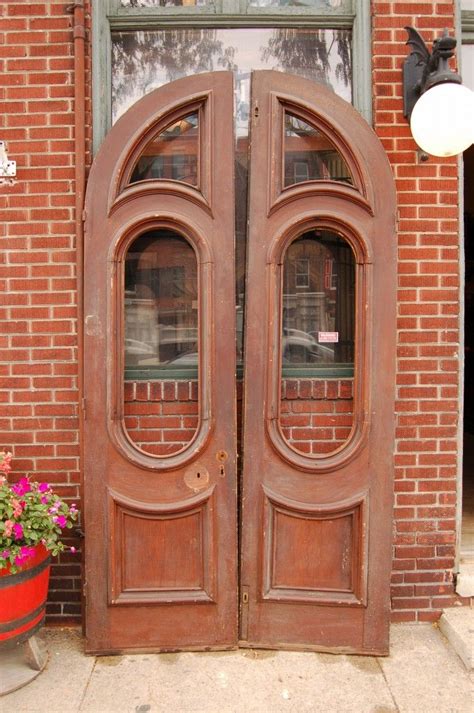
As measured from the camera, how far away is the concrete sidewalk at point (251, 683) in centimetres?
269

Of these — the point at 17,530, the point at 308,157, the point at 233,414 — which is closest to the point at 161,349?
the point at 233,414

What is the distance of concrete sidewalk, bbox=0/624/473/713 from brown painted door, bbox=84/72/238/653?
137 mm

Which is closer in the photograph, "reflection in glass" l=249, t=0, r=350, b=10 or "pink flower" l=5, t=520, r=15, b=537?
"pink flower" l=5, t=520, r=15, b=537

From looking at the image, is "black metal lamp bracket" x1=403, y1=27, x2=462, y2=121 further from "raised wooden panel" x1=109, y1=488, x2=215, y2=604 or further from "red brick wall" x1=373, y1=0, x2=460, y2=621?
"raised wooden panel" x1=109, y1=488, x2=215, y2=604

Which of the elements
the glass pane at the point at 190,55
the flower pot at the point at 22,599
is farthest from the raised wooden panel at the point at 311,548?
the glass pane at the point at 190,55

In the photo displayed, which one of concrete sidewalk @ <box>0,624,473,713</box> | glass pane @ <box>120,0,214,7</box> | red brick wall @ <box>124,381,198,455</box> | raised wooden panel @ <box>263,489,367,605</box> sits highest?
glass pane @ <box>120,0,214,7</box>

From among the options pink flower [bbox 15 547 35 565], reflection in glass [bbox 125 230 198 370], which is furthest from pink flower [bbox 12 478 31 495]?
reflection in glass [bbox 125 230 198 370]

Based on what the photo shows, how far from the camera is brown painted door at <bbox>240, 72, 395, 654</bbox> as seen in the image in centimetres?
307

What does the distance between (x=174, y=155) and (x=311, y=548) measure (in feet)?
7.22

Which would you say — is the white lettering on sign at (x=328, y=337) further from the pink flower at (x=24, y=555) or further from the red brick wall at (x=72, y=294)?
the pink flower at (x=24, y=555)

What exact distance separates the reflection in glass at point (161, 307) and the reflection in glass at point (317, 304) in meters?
0.52

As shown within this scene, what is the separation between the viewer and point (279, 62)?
11.0 ft

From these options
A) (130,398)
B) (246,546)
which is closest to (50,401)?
(130,398)

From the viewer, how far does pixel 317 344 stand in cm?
327
